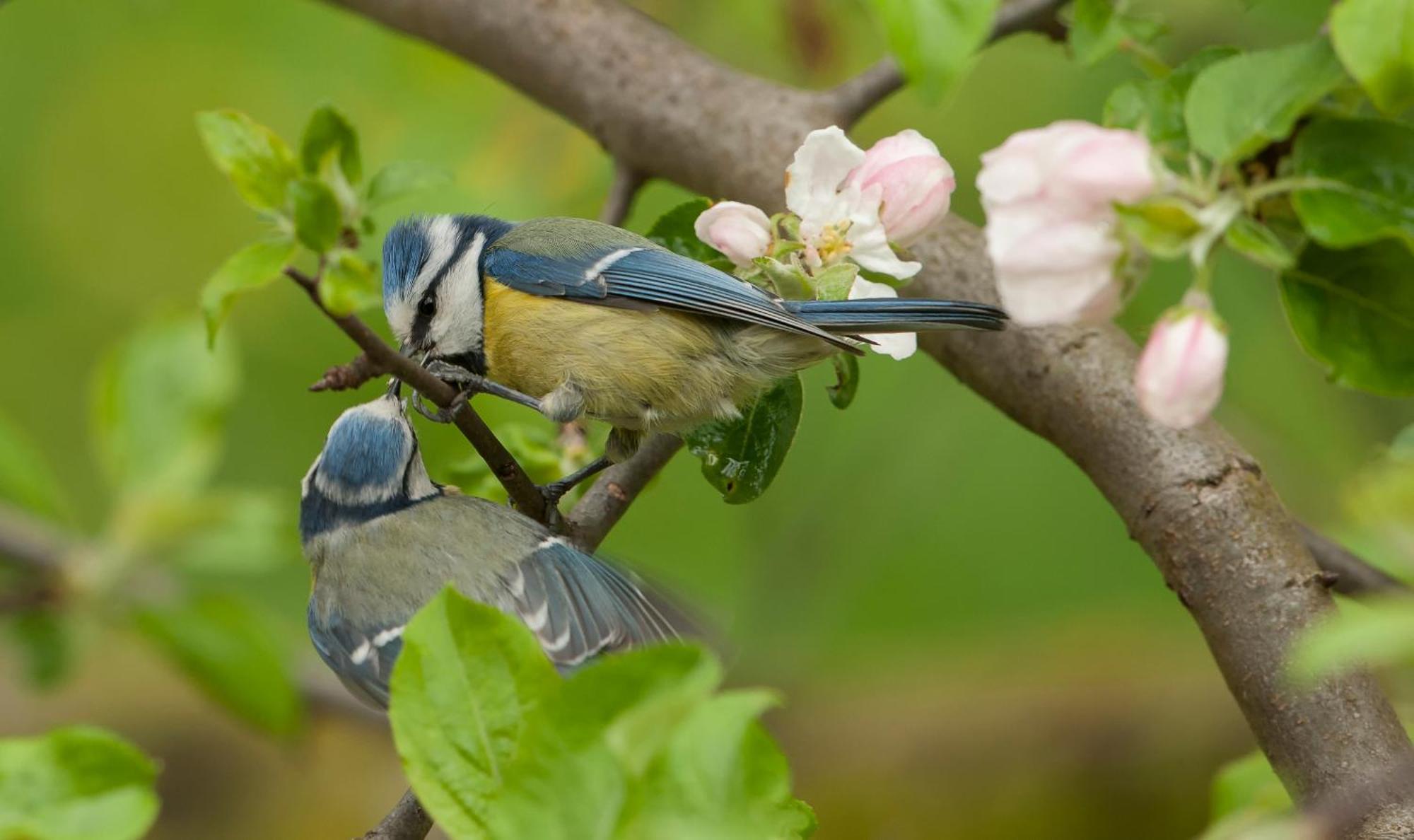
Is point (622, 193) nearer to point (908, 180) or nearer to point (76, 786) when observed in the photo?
point (908, 180)

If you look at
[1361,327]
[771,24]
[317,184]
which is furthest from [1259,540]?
[771,24]

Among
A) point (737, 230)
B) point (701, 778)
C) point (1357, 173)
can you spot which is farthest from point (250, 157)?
point (1357, 173)

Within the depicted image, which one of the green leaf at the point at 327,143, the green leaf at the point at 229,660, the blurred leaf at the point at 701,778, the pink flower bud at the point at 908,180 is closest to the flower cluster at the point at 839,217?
the pink flower bud at the point at 908,180

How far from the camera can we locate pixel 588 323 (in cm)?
169

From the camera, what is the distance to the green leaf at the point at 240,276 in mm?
1207

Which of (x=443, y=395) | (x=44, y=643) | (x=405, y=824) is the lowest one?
(x=44, y=643)

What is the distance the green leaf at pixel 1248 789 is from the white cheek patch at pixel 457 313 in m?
1.00

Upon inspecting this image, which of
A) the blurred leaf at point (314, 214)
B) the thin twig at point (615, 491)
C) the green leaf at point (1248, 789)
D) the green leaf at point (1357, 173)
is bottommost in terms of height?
the green leaf at point (1248, 789)

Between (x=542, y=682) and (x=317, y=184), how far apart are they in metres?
0.47

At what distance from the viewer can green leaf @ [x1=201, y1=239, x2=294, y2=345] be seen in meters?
1.21

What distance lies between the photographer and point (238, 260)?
1.23 m

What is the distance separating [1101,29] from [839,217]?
34cm

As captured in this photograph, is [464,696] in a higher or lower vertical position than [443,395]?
lower

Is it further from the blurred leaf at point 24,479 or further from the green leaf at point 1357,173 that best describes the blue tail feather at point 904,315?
the blurred leaf at point 24,479
